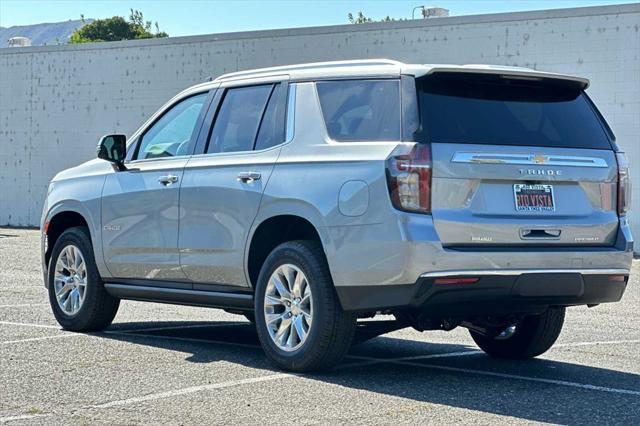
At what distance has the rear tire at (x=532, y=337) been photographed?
29.5 feet

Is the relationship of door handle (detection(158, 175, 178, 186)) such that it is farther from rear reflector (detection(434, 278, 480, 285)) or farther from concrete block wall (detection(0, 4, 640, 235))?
concrete block wall (detection(0, 4, 640, 235))

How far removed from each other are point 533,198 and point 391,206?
3.10 ft

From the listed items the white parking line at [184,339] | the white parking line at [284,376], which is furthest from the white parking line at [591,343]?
the white parking line at [184,339]

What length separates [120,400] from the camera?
23.4 feet

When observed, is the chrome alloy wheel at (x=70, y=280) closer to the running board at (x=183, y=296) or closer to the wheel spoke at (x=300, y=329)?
the running board at (x=183, y=296)

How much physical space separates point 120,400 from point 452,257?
2.13m

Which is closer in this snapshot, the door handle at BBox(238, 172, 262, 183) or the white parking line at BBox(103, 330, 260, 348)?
the door handle at BBox(238, 172, 262, 183)

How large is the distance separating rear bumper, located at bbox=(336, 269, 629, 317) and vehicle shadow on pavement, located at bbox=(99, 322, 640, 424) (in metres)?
0.51

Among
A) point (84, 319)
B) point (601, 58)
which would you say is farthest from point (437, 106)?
point (601, 58)

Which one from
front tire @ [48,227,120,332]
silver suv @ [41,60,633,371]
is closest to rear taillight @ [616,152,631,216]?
silver suv @ [41,60,633,371]

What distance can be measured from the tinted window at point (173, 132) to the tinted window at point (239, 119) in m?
0.29

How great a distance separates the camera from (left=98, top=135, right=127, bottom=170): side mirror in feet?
32.7

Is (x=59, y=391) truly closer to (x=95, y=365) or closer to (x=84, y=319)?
(x=95, y=365)

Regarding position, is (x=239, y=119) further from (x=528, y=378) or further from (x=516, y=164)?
(x=528, y=378)
